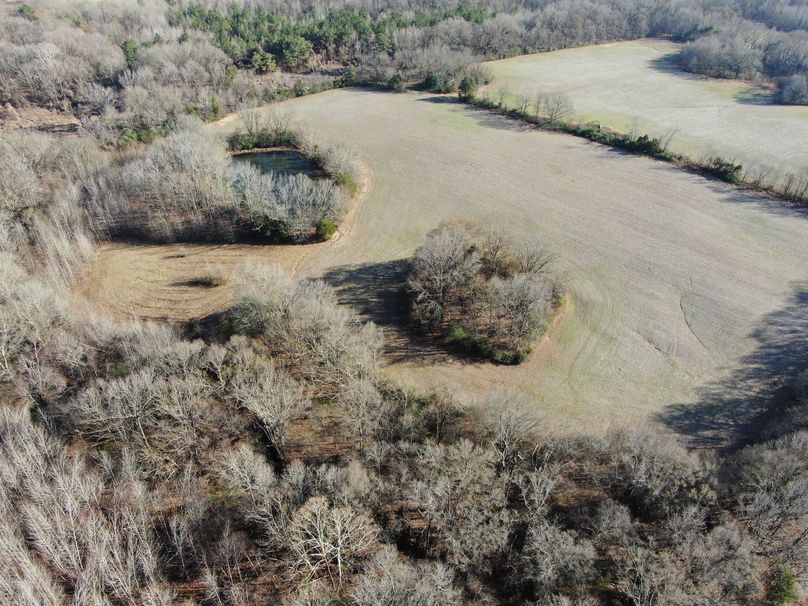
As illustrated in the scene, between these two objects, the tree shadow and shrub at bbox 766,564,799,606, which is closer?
shrub at bbox 766,564,799,606

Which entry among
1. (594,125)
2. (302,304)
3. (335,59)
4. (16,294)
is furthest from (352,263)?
(335,59)

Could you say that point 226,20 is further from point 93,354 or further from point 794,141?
point 794,141

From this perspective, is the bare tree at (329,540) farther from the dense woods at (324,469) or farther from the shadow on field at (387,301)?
the shadow on field at (387,301)

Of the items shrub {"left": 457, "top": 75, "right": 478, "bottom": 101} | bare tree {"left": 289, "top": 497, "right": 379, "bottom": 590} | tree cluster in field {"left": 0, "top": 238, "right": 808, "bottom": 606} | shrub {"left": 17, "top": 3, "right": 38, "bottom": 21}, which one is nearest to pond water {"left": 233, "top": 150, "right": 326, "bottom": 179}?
shrub {"left": 457, "top": 75, "right": 478, "bottom": 101}

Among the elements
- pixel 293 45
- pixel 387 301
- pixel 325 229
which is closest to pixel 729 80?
pixel 293 45

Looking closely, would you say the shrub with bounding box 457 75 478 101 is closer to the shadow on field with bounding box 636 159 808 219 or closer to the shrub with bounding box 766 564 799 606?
the shadow on field with bounding box 636 159 808 219

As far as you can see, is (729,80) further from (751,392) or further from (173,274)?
(173,274)
